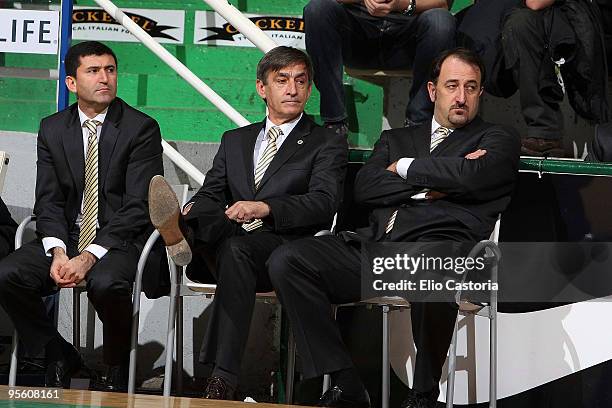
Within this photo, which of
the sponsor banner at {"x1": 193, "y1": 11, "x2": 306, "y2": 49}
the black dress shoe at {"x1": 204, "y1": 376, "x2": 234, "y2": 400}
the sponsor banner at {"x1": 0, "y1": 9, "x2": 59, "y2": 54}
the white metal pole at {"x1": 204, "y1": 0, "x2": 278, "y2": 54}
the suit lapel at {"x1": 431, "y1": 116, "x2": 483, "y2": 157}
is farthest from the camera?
the sponsor banner at {"x1": 193, "y1": 11, "x2": 306, "y2": 49}

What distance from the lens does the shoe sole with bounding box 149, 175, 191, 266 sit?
14.0 feet

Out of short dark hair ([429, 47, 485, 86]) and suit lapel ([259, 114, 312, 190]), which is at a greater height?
short dark hair ([429, 47, 485, 86])

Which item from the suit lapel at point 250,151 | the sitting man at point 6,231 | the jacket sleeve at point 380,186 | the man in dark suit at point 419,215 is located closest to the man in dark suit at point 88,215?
the sitting man at point 6,231

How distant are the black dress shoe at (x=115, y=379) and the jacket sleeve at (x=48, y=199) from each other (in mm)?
546

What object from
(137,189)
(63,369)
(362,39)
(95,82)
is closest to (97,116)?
(95,82)

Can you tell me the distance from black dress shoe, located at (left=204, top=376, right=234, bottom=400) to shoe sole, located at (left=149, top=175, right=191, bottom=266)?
43 cm

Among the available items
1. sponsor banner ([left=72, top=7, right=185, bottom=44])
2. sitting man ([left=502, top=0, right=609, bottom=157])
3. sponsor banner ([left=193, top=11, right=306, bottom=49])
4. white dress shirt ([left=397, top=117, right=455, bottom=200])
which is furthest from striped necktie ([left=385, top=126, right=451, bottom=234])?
sponsor banner ([left=72, top=7, right=185, bottom=44])

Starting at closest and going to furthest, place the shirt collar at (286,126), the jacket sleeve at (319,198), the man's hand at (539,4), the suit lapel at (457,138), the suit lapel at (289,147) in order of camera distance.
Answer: the jacket sleeve at (319,198), the suit lapel at (457,138), the suit lapel at (289,147), the shirt collar at (286,126), the man's hand at (539,4)

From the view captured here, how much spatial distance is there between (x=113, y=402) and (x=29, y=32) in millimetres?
2222

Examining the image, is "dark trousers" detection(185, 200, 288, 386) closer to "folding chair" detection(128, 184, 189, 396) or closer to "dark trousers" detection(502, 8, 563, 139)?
"folding chair" detection(128, 184, 189, 396)

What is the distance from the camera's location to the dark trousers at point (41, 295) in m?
4.66

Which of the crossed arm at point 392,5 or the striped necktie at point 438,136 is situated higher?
the crossed arm at point 392,5

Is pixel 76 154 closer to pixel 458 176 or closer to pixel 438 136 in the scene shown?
pixel 438 136

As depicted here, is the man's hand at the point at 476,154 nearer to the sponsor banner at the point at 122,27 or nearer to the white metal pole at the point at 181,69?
the white metal pole at the point at 181,69
